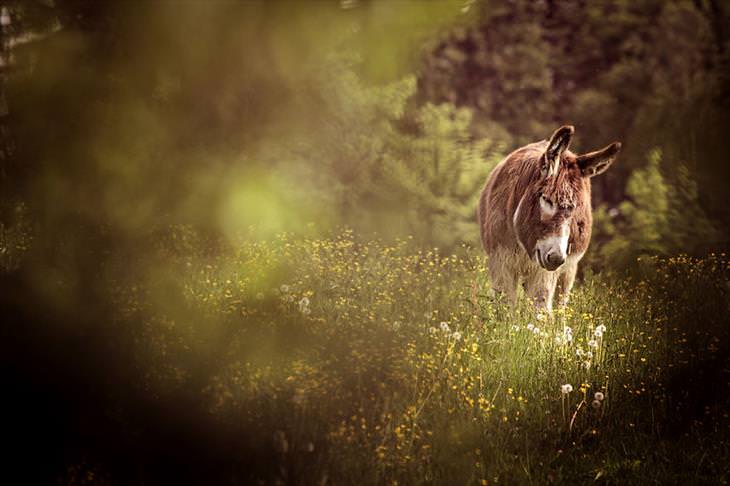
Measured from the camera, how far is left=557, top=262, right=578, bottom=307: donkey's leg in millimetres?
5582

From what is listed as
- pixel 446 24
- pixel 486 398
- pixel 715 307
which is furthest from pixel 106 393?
pixel 715 307

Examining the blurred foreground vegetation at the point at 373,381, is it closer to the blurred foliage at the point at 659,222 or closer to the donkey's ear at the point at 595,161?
the blurred foliage at the point at 659,222

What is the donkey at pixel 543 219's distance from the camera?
4883 millimetres

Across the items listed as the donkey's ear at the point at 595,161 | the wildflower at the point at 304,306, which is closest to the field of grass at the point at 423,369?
the wildflower at the point at 304,306

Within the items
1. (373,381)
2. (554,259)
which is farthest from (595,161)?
(373,381)

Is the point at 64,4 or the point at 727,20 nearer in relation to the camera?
the point at 64,4

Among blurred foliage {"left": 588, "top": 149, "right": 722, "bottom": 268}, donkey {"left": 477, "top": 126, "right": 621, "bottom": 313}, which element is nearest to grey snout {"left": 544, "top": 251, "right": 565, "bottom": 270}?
donkey {"left": 477, "top": 126, "right": 621, "bottom": 313}

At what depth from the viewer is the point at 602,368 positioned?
504 cm

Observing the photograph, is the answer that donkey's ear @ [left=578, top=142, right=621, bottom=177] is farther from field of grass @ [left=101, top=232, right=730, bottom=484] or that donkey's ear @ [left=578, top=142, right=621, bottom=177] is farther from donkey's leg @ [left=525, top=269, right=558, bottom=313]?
field of grass @ [left=101, top=232, right=730, bottom=484]

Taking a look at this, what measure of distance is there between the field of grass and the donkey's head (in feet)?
1.95

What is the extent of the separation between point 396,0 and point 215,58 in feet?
4.88

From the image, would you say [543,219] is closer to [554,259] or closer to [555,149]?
[554,259]

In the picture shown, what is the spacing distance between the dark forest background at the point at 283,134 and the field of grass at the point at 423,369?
223 mm

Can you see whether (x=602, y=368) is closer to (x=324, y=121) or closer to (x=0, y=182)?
(x=324, y=121)
